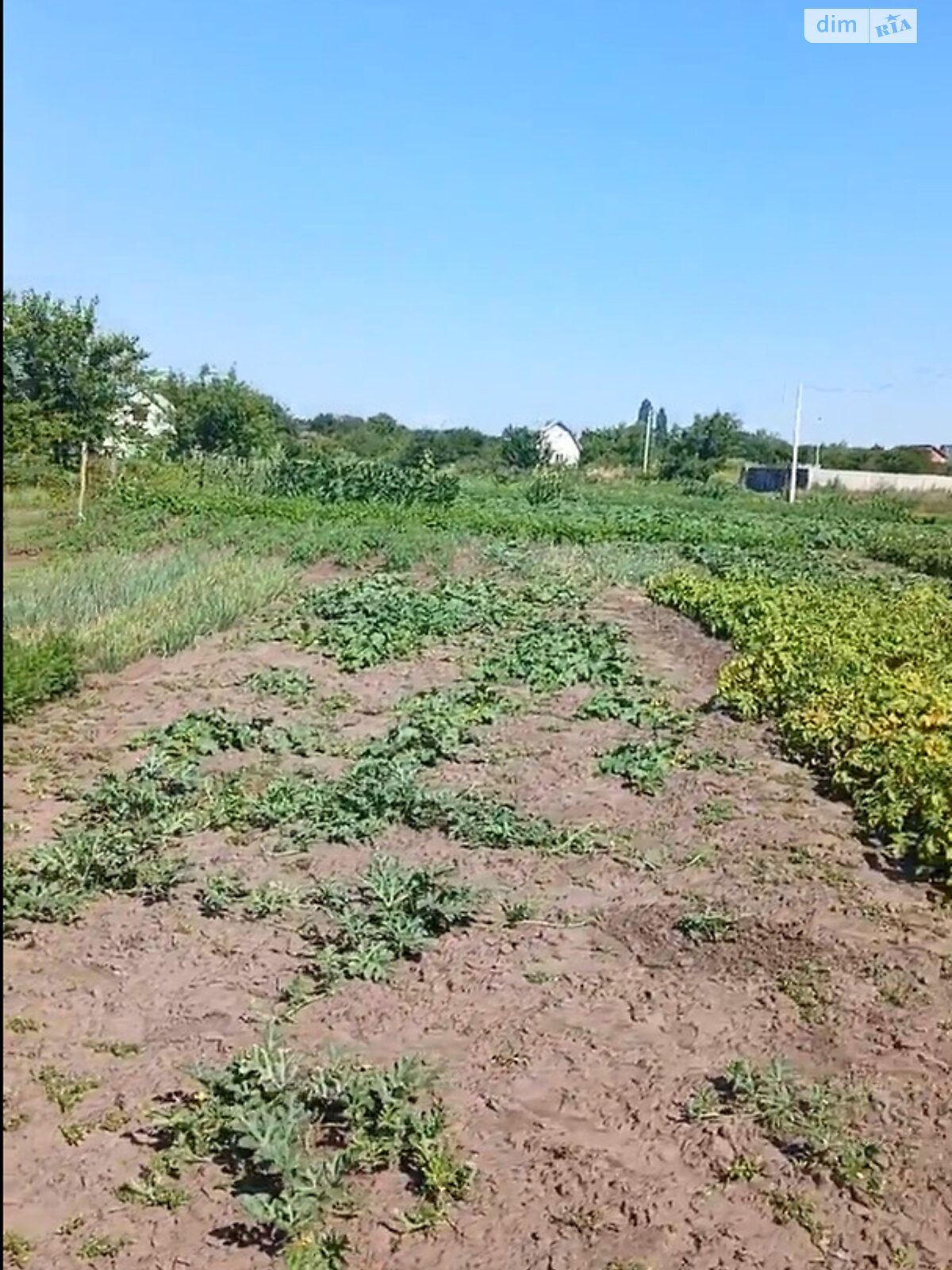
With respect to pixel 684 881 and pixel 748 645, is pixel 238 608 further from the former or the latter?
pixel 684 881

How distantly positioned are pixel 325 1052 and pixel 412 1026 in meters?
0.30

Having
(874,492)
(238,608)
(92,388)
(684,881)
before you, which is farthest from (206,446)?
(684,881)

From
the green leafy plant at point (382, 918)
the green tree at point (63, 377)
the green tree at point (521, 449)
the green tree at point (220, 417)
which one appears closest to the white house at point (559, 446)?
the green tree at point (521, 449)

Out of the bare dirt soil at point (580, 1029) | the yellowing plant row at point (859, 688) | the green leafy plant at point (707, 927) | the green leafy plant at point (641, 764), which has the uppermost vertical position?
the yellowing plant row at point (859, 688)

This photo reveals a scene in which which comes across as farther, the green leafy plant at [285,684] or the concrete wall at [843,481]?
the concrete wall at [843,481]

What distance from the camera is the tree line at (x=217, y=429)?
12328mm

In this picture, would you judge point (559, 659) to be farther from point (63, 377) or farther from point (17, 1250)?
point (63, 377)

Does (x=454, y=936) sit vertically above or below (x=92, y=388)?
below

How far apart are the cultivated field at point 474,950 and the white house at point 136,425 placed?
33.0 feet

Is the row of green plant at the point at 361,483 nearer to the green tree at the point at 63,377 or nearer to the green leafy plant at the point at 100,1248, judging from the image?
the green tree at the point at 63,377

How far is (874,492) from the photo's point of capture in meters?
38.3

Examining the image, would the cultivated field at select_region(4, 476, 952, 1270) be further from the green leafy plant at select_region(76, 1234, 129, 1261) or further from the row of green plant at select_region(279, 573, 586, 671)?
the row of green plant at select_region(279, 573, 586, 671)

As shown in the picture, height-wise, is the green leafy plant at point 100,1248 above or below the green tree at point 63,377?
below

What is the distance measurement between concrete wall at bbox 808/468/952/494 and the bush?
112 ft
